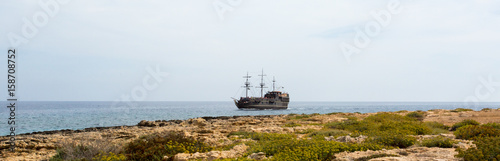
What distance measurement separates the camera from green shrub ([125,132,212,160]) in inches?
368

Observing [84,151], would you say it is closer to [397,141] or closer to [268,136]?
[268,136]

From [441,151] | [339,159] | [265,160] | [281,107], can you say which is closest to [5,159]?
[265,160]

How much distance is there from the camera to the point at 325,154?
27.9 ft

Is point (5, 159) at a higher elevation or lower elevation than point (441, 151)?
lower

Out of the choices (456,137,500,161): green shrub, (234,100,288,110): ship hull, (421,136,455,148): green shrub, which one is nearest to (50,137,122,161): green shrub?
(456,137,500,161): green shrub

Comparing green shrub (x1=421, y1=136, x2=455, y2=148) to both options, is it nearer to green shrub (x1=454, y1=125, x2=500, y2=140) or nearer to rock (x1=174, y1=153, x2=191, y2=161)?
green shrub (x1=454, y1=125, x2=500, y2=140)

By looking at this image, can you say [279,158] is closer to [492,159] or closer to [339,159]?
[339,159]

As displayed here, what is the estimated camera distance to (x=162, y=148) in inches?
387

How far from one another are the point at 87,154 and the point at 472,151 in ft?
33.5

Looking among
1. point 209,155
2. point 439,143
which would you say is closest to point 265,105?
point 439,143

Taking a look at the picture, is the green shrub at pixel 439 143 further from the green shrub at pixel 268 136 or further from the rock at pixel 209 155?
the rock at pixel 209 155

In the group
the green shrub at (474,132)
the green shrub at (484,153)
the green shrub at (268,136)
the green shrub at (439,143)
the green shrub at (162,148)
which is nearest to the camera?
the green shrub at (484,153)

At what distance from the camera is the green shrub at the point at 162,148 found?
935 centimetres

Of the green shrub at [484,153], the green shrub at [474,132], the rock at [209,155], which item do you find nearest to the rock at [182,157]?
the rock at [209,155]
